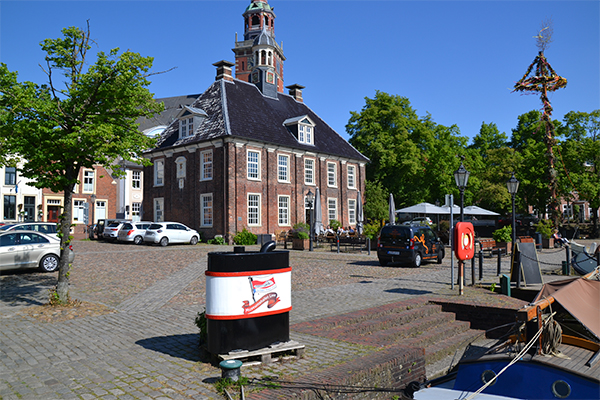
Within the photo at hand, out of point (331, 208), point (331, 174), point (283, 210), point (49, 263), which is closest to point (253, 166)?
point (283, 210)

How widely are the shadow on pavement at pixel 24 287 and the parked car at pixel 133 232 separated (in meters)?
12.5

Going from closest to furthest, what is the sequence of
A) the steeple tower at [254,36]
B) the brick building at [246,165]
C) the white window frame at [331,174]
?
the brick building at [246,165] → the white window frame at [331,174] → the steeple tower at [254,36]

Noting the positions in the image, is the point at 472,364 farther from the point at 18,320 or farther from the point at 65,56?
the point at 65,56

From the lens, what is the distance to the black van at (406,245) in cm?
1798

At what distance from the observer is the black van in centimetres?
1798

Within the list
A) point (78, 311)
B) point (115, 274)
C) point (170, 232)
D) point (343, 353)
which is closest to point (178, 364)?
point (343, 353)

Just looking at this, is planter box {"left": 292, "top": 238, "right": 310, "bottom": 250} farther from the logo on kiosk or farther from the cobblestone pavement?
the logo on kiosk

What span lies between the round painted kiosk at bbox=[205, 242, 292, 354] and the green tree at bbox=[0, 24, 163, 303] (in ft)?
16.1

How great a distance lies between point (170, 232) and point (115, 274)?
1286cm

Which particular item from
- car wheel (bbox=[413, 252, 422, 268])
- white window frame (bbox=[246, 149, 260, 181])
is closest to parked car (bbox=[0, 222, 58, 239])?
white window frame (bbox=[246, 149, 260, 181])

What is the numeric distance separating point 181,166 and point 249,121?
622cm

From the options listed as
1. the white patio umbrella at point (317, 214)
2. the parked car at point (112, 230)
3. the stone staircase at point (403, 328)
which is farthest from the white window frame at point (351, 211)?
the stone staircase at point (403, 328)

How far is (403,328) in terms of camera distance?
25.8 ft

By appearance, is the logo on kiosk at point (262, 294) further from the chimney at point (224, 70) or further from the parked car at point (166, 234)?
the chimney at point (224, 70)
